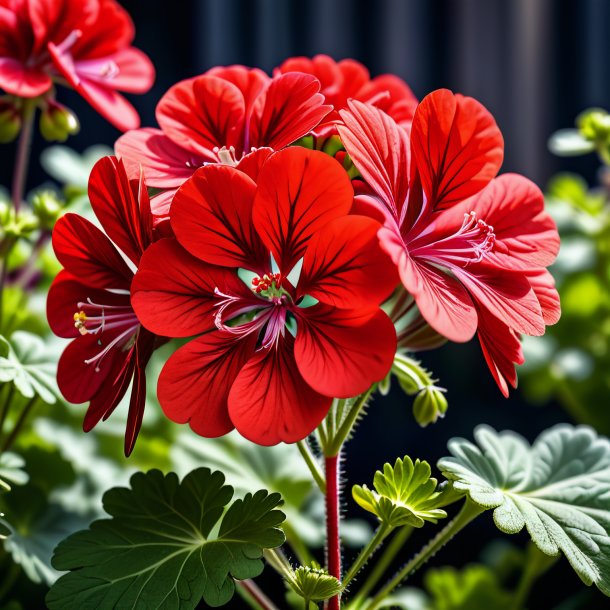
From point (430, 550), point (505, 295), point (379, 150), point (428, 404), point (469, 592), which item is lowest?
point (469, 592)

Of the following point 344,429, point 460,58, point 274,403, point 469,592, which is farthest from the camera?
point 460,58

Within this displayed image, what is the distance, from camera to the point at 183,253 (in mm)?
600

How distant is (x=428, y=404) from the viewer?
0.69 metres

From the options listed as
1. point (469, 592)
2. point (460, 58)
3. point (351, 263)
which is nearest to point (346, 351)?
point (351, 263)

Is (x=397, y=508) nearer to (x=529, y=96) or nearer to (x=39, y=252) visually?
(x=39, y=252)

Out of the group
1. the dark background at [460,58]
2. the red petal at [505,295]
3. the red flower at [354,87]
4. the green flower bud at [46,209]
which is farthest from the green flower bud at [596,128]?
the dark background at [460,58]

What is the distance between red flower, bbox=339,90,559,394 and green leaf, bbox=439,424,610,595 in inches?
4.0

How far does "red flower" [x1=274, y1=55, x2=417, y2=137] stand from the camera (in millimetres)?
728

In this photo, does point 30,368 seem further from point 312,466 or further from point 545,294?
point 545,294

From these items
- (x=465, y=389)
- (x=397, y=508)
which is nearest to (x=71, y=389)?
(x=397, y=508)

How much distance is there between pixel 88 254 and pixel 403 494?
300mm

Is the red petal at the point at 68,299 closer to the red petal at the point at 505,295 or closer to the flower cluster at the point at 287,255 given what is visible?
the flower cluster at the point at 287,255

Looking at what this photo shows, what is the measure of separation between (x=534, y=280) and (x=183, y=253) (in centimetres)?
27

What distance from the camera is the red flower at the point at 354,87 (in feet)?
2.39
